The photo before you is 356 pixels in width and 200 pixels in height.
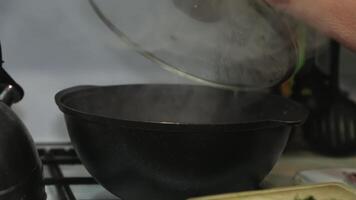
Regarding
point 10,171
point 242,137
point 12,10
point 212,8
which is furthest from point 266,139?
point 12,10

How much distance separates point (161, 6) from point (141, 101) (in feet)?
0.68

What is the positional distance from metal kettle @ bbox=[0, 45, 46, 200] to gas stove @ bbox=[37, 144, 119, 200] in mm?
86

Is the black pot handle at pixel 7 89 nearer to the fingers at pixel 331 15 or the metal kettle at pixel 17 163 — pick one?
the metal kettle at pixel 17 163

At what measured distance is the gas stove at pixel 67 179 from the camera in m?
0.74

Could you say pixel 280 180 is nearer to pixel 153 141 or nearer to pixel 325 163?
pixel 325 163

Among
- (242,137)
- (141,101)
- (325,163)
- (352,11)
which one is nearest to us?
(352,11)

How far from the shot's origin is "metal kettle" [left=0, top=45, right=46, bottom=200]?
578 mm

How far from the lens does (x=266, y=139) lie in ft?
2.03

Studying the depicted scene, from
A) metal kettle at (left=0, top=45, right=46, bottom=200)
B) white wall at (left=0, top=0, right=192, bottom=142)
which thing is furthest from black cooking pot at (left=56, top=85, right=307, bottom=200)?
Result: white wall at (left=0, top=0, right=192, bottom=142)

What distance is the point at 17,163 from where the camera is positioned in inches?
23.4

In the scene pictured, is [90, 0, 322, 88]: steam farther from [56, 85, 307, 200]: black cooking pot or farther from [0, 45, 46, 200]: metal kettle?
[0, 45, 46, 200]: metal kettle

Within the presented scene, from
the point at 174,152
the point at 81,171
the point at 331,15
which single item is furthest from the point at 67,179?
the point at 331,15

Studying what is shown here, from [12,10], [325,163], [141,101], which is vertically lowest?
[325,163]

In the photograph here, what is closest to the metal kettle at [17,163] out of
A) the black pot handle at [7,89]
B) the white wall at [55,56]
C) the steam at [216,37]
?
the black pot handle at [7,89]
